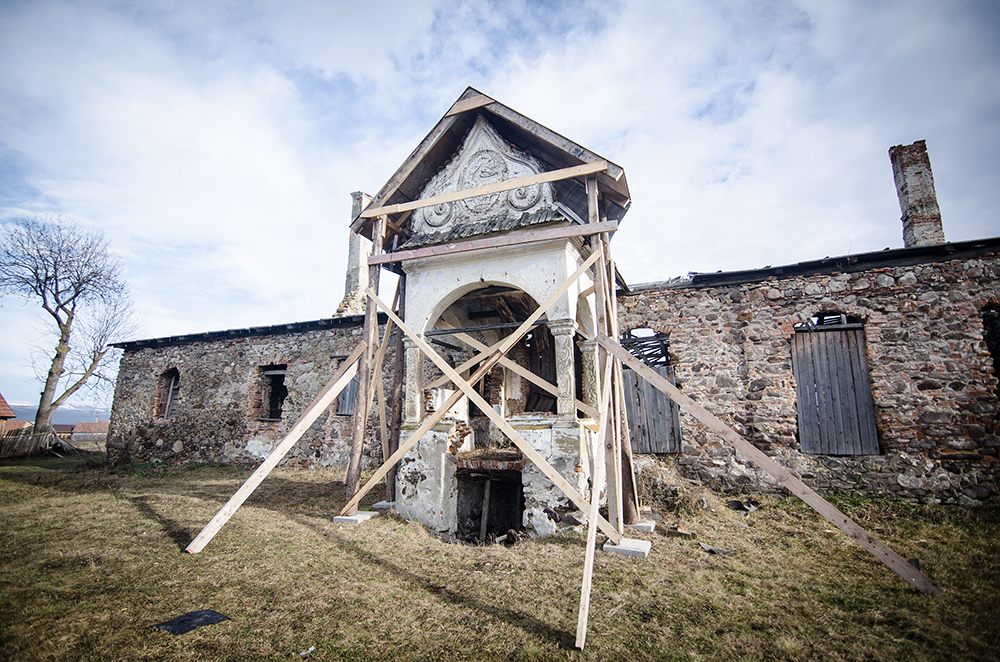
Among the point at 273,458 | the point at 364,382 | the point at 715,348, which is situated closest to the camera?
the point at 273,458

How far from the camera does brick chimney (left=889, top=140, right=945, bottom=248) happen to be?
395 inches

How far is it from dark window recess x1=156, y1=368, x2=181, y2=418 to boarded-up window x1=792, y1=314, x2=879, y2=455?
54.6 feet

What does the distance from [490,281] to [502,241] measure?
2.36 feet

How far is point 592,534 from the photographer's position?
406 centimetres

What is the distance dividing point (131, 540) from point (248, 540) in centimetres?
127

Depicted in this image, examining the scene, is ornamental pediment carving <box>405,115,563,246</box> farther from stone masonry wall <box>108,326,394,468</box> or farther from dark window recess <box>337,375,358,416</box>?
dark window recess <box>337,375,358,416</box>

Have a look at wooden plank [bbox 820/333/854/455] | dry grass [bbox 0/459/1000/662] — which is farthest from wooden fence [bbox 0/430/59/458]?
wooden plank [bbox 820/333/854/455]

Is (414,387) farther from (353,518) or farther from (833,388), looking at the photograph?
(833,388)

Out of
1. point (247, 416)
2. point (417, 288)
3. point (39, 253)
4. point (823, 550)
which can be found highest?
point (39, 253)

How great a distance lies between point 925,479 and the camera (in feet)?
23.9

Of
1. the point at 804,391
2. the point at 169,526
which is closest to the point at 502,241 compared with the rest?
the point at 169,526

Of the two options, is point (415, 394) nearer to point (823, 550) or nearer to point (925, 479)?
point (823, 550)

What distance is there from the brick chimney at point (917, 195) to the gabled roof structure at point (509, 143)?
8.00m

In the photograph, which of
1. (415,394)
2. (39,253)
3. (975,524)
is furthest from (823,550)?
(39,253)
